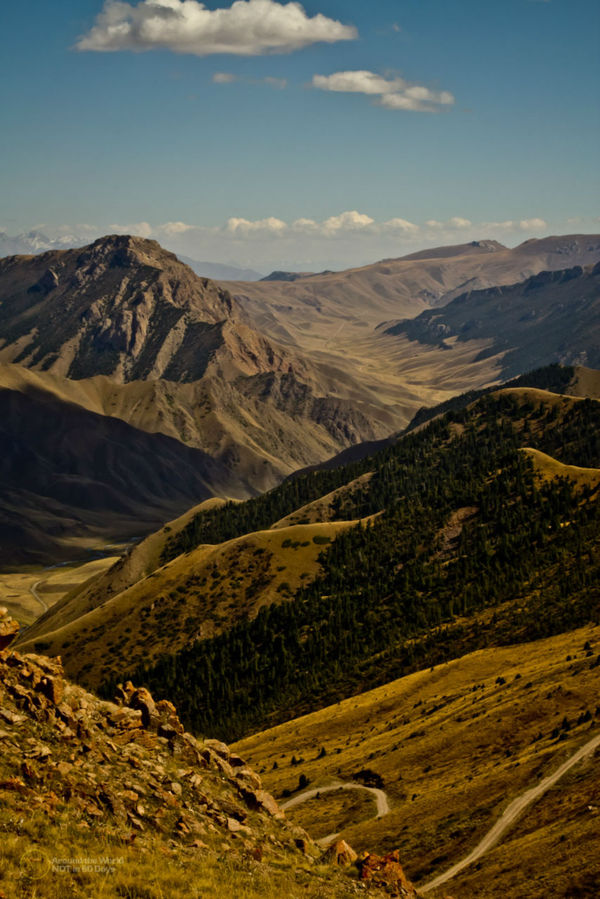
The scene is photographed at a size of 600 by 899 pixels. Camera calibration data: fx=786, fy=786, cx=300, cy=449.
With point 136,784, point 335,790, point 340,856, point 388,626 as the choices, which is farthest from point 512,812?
point 388,626

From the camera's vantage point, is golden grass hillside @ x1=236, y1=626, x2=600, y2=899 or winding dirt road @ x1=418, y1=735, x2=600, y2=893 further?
winding dirt road @ x1=418, y1=735, x2=600, y2=893

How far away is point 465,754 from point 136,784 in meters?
50.4

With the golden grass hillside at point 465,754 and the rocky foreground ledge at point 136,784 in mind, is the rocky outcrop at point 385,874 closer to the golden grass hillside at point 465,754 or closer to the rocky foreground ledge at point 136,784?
the rocky foreground ledge at point 136,784

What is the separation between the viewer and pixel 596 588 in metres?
135

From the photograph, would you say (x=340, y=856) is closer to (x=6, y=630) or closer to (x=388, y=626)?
(x=6, y=630)

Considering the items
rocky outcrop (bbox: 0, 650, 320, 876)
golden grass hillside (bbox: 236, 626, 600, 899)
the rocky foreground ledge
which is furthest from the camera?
golden grass hillside (bbox: 236, 626, 600, 899)

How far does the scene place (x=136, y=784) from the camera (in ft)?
123

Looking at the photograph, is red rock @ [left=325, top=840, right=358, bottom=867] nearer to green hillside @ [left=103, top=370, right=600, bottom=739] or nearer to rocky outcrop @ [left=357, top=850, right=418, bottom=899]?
rocky outcrop @ [left=357, top=850, right=418, bottom=899]

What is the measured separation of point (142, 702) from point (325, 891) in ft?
51.4

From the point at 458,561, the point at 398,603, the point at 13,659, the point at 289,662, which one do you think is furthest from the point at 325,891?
the point at 458,561

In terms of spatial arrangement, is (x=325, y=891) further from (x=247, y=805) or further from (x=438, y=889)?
(x=438, y=889)

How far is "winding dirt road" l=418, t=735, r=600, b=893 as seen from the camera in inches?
2052

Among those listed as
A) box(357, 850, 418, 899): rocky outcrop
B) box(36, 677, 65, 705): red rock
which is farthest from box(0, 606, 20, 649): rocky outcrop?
box(357, 850, 418, 899): rocky outcrop

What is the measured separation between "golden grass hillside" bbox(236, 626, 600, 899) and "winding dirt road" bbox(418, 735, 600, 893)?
29.0 inches
